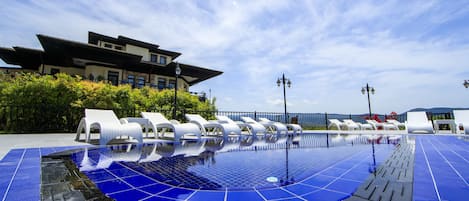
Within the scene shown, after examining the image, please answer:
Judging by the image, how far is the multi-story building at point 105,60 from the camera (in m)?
15.1

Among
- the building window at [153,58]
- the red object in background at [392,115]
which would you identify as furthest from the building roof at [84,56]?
the red object in background at [392,115]

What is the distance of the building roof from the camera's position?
14522 mm

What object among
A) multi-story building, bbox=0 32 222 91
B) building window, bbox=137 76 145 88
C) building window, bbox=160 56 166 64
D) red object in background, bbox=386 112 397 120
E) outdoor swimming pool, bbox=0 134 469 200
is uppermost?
building window, bbox=160 56 166 64

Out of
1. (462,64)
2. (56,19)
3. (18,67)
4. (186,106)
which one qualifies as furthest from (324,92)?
(18,67)

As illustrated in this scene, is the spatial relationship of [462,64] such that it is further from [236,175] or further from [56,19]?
[56,19]

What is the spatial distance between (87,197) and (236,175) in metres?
1.40

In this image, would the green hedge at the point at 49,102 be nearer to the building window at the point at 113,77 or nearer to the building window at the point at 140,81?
the building window at the point at 113,77

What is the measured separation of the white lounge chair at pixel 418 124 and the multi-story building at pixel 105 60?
51.1ft

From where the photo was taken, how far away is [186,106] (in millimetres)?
12633

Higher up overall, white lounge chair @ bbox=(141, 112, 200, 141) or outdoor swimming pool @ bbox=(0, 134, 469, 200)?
white lounge chair @ bbox=(141, 112, 200, 141)

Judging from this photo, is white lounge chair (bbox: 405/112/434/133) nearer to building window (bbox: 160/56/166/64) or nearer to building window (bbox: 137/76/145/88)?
building window (bbox: 137/76/145/88)

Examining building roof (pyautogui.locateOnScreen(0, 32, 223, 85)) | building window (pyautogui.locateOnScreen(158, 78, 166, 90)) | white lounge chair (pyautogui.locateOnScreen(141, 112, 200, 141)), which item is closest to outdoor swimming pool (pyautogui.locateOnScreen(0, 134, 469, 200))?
white lounge chair (pyautogui.locateOnScreen(141, 112, 200, 141))

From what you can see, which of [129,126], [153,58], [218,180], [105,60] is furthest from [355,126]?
[105,60]

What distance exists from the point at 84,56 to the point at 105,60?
1.37 meters
